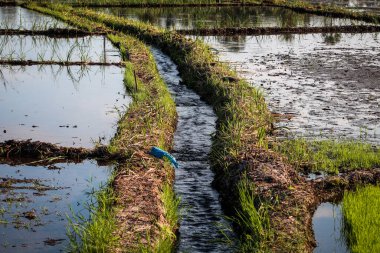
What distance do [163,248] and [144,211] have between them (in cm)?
65

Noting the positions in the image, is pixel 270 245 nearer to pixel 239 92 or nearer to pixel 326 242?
pixel 326 242

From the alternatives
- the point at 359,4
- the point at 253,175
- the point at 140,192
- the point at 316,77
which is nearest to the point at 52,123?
the point at 140,192

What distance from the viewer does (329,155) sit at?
697 centimetres

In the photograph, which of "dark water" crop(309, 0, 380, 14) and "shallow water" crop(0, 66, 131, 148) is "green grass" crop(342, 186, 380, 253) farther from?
"dark water" crop(309, 0, 380, 14)

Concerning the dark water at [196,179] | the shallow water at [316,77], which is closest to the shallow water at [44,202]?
the dark water at [196,179]

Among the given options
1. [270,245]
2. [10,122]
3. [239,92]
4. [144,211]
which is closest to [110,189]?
[144,211]

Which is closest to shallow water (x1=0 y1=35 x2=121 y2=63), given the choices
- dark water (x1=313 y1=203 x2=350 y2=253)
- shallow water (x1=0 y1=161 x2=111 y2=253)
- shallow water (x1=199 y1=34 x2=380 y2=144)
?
shallow water (x1=199 y1=34 x2=380 y2=144)

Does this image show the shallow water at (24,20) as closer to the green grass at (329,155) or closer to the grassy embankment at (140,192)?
the grassy embankment at (140,192)

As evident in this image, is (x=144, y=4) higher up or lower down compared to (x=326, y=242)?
higher up

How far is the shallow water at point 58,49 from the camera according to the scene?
42.3 ft

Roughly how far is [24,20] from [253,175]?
46.8 feet

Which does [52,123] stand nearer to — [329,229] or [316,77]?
[329,229]

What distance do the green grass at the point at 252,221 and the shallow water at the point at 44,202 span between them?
1.30m

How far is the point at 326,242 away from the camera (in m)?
4.99
